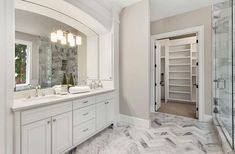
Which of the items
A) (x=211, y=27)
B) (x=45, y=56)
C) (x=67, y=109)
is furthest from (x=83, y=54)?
(x=211, y=27)

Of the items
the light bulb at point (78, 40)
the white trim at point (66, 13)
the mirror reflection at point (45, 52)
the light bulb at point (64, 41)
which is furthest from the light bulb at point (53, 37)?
the light bulb at point (78, 40)

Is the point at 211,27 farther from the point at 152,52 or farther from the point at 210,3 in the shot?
the point at 152,52

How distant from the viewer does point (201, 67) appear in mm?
3355

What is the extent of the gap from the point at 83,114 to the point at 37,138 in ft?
2.41

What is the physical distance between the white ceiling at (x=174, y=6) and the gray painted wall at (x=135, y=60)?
51 centimetres

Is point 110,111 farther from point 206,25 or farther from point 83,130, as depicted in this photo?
point 206,25

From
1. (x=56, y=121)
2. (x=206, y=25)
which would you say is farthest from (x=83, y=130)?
(x=206, y=25)

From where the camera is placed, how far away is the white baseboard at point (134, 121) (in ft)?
9.77

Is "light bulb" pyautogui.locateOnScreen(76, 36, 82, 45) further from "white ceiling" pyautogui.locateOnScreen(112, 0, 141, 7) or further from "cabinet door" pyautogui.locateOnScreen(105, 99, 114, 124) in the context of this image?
"cabinet door" pyautogui.locateOnScreen(105, 99, 114, 124)

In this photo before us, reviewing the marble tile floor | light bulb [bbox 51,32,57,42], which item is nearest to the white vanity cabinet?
the marble tile floor

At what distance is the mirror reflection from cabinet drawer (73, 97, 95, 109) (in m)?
0.65

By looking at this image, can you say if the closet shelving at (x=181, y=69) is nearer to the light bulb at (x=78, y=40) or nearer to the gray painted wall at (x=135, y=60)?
the gray painted wall at (x=135, y=60)

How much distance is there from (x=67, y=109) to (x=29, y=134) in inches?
21.0

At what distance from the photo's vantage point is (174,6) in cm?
332
